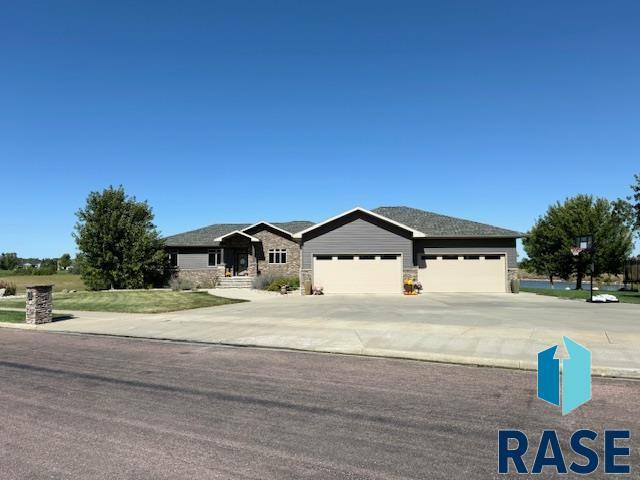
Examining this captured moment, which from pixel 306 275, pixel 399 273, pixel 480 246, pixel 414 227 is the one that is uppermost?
pixel 414 227

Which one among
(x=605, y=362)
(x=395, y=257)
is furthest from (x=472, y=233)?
(x=605, y=362)

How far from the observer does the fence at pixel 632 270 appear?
1533 inches

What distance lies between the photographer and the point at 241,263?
40.7 metres

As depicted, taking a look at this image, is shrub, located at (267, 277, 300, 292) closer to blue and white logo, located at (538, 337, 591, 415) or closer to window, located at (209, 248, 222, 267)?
window, located at (209, 248, 222, 267)

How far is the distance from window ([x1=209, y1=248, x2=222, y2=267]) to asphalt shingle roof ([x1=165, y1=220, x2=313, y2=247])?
78 centimetres

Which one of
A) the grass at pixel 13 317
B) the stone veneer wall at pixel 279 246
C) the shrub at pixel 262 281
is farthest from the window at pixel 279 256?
the grass at pixel 13 317

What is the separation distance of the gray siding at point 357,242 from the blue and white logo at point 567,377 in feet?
68.1

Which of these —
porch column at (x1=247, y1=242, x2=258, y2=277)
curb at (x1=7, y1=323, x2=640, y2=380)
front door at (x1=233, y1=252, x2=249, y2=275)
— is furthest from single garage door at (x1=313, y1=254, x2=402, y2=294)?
curb at (x1=7, y1=323, x2=640, y2=380)

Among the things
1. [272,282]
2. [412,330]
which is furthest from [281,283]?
[412,330]

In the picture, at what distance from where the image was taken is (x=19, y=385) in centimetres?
790

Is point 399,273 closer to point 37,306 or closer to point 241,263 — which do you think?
point 241,263

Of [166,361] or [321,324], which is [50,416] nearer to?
[166,361]

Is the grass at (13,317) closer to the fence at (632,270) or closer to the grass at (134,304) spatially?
the grass at (134,304)

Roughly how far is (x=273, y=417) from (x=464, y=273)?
27.3 meters
